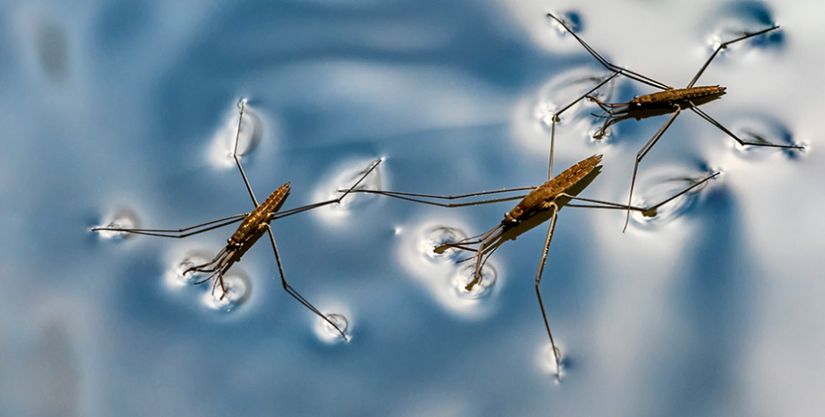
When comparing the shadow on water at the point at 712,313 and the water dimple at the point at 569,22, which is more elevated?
the water dimple at the point at 569,22

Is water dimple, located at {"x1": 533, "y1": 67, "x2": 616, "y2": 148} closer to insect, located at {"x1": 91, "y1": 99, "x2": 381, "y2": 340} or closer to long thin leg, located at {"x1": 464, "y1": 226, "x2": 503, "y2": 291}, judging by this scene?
long thin leg, located at {"x1": 464, "y1": 226, "x2": 503, "y2": 291}

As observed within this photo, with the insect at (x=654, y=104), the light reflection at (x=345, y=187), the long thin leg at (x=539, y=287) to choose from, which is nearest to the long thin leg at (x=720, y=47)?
the insect at (x=654, y=104)

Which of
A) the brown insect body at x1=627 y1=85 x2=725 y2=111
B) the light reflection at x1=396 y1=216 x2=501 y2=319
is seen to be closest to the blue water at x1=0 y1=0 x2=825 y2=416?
the light reflection at x1=396 y1=216 x2=501 y2=319

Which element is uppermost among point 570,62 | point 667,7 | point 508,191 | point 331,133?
point 667,7

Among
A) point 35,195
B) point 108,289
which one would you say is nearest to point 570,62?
point 108,289

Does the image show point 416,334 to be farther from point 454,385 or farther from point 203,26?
point 203,26

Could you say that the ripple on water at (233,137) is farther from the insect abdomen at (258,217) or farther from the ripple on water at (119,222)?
the ripple on water at (119,222)

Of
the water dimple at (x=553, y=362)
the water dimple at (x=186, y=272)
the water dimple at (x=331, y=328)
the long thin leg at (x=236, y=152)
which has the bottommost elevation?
the water dimple at (x=553, y=362)
